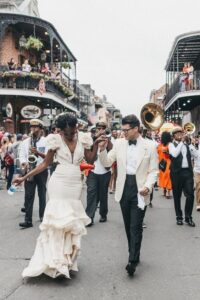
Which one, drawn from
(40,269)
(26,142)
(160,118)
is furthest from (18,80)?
(40,269)

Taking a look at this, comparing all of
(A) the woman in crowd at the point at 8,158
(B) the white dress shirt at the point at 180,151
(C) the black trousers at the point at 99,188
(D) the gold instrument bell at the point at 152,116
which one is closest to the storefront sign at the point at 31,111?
(A) the woman in crowd at the point at 8,158

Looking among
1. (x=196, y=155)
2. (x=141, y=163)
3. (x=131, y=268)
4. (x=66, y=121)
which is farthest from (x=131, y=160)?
(x=196, y=155)

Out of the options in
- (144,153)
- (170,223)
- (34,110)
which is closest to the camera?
(144,153)

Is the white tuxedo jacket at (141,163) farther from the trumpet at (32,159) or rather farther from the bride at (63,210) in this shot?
the trumpet at (32,159)

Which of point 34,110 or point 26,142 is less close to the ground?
point 34,110

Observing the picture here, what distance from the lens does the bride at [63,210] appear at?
4684 mm

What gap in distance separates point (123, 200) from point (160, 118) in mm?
8043

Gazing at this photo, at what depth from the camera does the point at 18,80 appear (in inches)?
926

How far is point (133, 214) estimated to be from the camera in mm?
5117

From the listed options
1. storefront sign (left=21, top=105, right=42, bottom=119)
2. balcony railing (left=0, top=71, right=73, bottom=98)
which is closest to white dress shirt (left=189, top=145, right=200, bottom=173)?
storefront sign (left=21, top=105, right=42, bottom=119)

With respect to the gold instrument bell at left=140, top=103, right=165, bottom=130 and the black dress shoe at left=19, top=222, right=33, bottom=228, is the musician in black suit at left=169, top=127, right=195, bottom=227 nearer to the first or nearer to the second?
the black dress shoe at left=19, top=222, right=33, bottom=228

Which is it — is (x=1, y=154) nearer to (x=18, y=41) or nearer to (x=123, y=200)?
(x=123, y=200)

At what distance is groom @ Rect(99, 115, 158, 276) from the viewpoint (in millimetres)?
5059

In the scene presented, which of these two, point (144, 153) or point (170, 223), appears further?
point (170, 223)
